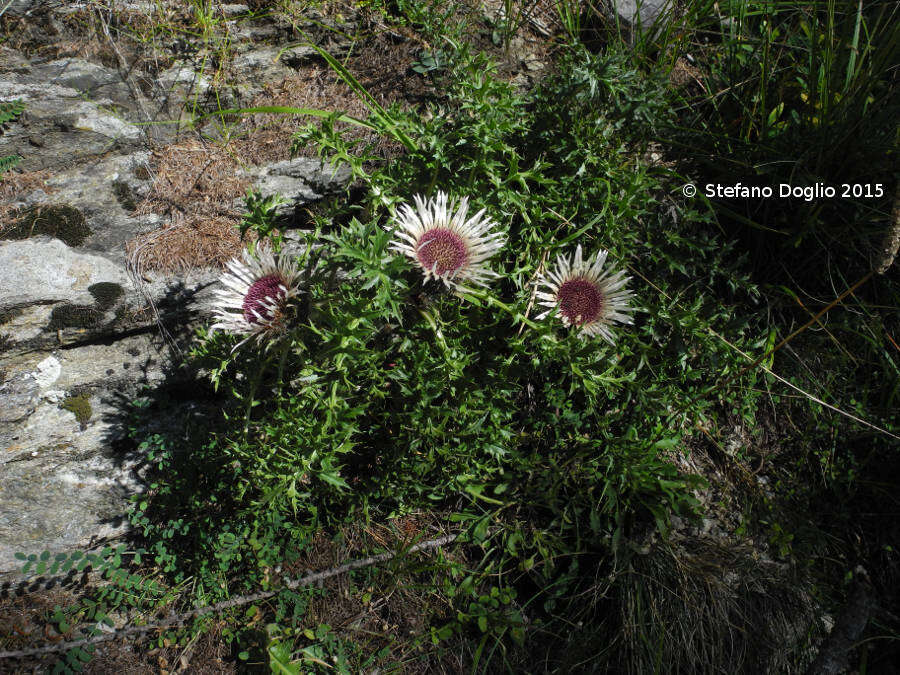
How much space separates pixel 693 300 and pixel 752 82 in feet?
4.09

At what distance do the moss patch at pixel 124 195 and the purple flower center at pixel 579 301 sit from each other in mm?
2079

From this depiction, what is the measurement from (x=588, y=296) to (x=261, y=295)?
4.43 feet

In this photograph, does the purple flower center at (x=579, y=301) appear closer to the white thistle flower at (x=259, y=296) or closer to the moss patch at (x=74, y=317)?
the white thistle flower at (x=259, y=296)

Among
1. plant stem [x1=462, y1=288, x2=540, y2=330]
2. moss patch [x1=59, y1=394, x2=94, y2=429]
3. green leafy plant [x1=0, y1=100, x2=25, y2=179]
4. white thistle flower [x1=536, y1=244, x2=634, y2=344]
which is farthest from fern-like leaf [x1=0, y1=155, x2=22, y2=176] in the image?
white thistle flower [x1=536, y1=244, x2=634, y2=344]

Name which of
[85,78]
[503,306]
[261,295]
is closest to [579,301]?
[503,306]

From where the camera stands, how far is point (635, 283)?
2574mm

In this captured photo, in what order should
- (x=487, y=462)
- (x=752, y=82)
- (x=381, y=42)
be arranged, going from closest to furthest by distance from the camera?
(x=487, y=462)
(x=752, y=82)
(x=381, y=42)

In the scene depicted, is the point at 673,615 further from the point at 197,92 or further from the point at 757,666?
the point at 197,92

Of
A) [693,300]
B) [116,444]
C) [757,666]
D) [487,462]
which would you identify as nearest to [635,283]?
[693,300]

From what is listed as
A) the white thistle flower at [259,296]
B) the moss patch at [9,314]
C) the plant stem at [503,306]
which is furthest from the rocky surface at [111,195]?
the plant stem at [503,306]

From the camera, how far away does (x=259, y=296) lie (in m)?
2.07

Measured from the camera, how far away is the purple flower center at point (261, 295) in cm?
202

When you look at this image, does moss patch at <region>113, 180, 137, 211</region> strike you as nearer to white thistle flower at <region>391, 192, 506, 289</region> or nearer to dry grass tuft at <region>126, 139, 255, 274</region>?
dry grass tuft at <region>126, 139, 255, 274</region>

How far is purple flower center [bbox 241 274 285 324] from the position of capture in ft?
6.61
